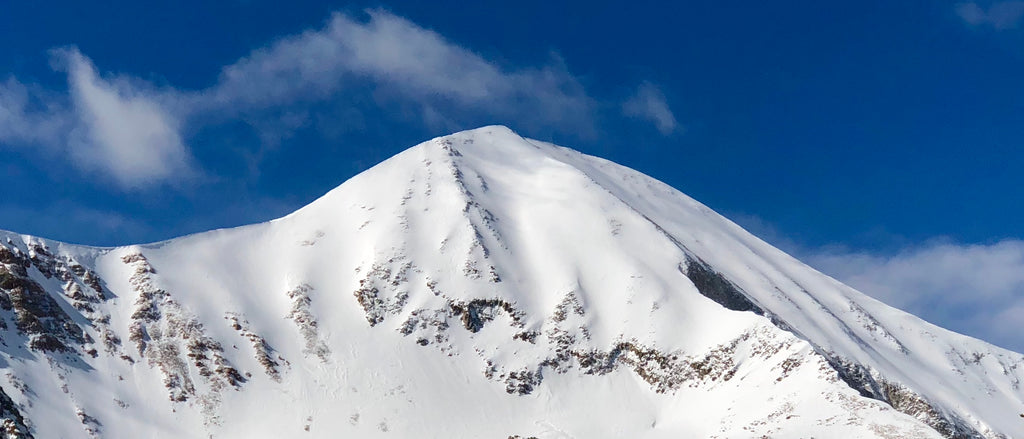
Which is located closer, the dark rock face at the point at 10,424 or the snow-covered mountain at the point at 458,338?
the dark rock face at the point at 10,424

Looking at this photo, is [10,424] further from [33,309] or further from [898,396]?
[898,396]

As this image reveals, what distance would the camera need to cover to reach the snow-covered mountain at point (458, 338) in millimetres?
110125

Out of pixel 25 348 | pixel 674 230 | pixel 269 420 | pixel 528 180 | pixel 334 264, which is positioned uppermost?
pixel 528 180

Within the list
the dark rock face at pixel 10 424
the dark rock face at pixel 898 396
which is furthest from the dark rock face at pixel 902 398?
the dark rock face at pixel 10 424

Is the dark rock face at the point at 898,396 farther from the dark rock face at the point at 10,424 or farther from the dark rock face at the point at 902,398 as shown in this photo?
the dark rock face at the point at 10,424

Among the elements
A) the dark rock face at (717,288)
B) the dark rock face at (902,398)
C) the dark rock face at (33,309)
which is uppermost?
the dark rock face at (717,288)

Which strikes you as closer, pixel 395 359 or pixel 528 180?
pixel 395 359

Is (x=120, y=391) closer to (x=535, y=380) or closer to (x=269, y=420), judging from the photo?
(x=269, y=420)

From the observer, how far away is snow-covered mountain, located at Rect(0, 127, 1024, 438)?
11012cm

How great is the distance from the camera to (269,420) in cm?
11356

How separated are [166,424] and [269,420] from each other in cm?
1149

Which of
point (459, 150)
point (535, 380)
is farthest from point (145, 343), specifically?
point (459, 150)

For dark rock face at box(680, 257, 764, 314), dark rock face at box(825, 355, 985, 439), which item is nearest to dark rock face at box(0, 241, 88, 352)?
dark rock face at box(680, 257, 764, 314)

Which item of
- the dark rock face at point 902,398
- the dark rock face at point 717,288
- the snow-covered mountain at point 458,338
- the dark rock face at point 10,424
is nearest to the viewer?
the dark rock face at point 10,424
